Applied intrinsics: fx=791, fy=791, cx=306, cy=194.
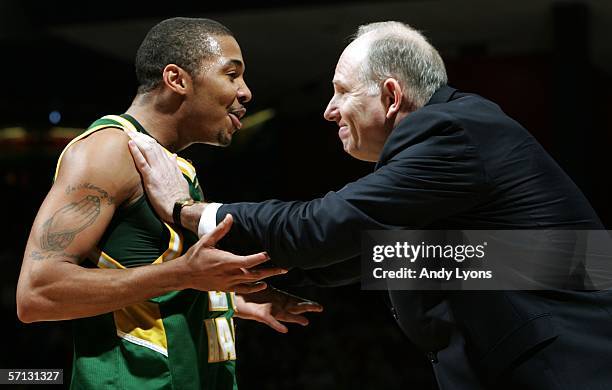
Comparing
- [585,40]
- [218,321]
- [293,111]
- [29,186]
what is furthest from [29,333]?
[585,40]

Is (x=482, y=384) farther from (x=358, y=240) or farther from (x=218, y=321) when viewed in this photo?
(x=218, y=321)

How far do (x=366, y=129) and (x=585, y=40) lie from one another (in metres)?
3.74

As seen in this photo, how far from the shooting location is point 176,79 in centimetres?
214

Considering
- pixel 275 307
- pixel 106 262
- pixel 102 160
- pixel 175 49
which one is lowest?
pixel 275 307

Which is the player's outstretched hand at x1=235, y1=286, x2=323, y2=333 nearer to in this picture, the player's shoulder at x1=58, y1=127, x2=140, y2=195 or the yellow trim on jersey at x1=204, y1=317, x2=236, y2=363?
the yellow trim on jersey at x1=204, y1=317, x2=236, y2=363

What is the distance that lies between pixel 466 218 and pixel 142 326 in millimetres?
831

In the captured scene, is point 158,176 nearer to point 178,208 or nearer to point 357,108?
point 178,208

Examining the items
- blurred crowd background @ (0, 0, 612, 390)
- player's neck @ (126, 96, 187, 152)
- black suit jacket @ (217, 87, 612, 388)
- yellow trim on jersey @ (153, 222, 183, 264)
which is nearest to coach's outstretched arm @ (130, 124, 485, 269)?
black suit jacket @ (217, 87, 612, 388)

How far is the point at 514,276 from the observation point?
187 cm

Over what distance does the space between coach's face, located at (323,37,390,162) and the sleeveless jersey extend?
0.51m

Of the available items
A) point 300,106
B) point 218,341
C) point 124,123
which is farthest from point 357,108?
point 300,106

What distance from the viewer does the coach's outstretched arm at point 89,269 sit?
70.4 inches

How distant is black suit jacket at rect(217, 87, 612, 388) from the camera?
1.80 m

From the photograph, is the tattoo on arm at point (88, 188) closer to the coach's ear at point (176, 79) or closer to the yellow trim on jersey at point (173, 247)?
the yellow trim on jersey at point (173, 247)
